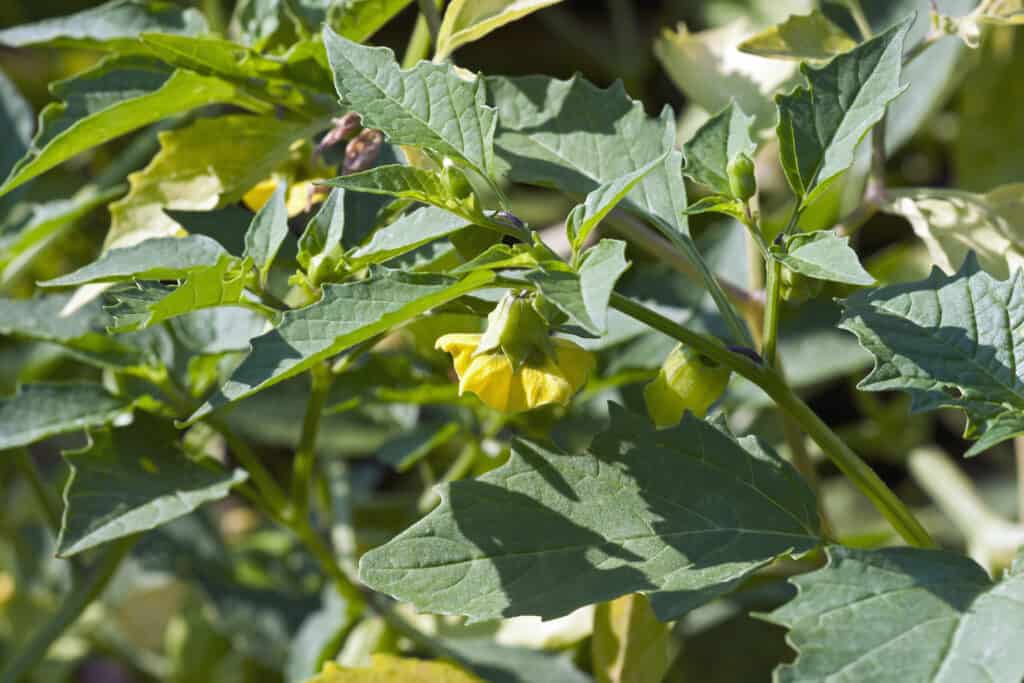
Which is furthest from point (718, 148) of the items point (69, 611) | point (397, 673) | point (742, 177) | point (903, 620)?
point (69, 611)

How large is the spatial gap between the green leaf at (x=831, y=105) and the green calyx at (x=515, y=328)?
142mm

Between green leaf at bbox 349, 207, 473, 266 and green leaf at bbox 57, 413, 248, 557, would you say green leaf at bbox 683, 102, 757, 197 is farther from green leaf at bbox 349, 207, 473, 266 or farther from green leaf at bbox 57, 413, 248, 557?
green leaf at bbox 57, 413, 248, 557

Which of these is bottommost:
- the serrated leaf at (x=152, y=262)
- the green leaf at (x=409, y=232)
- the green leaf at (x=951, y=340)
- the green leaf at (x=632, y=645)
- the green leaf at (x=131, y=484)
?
the green leaf at (x=632, y=645)

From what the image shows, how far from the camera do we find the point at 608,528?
53 centimetres

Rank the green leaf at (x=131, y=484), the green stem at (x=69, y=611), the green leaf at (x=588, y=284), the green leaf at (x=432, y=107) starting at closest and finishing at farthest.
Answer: the green leaf at (x=588, y=284) → the green leaf at (x=432, y=107) → the green leaf at (x=131, y=484) → the green stem at (x=69, y=611)

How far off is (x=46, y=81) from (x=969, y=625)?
1362 millimetres

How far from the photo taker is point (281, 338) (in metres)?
0.49

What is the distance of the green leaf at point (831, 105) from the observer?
57cm

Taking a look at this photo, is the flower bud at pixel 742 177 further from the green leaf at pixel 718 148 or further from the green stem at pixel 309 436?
the green stem at pixel 309 436

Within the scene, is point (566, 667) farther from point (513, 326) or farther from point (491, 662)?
point (513, 326)

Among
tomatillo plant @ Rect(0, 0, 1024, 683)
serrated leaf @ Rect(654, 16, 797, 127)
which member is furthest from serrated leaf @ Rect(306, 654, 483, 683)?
serrated leaf @ Rect(654, 16, 797, 127)

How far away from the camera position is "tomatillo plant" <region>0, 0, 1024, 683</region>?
51 centimetres

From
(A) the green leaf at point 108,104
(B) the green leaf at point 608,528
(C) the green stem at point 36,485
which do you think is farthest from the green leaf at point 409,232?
(C) the green stem at point 36,485

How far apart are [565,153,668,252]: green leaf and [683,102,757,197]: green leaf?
91 mm
